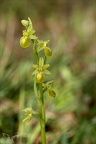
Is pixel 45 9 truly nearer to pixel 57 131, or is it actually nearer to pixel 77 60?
pixel 77 60

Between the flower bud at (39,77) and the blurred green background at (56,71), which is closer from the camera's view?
the flower bud at (39,77)

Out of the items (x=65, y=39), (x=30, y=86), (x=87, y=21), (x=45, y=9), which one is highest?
(x=45, y=9)

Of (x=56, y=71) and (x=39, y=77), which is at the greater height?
(x=56, y=71)

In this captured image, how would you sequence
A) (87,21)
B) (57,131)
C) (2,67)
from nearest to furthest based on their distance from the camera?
(57,131)
(2,67)
(87,21)

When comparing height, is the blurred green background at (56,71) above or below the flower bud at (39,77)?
above

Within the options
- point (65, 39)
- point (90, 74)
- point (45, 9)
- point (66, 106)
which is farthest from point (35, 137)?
point (45, 9)

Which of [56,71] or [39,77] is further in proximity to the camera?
[56,71]

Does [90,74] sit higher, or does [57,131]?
[90,74]

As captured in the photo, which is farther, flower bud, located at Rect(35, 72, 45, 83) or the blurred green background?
the blurred green background
